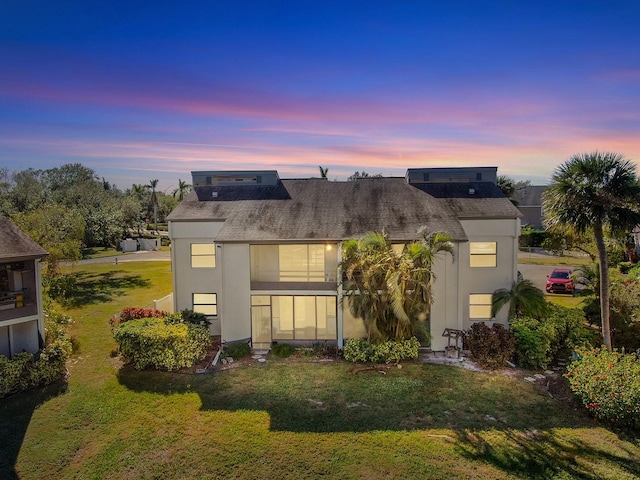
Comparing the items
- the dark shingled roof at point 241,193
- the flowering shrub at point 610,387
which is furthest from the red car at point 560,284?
the dark shingled roof at point 241,193

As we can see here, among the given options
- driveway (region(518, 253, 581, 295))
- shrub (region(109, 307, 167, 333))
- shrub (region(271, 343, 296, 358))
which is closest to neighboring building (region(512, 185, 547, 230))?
driveway (region(518, 253, 581, 295))

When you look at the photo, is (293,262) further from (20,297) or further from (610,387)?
(610,387)

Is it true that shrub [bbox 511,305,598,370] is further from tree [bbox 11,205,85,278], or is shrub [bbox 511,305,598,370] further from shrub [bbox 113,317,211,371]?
tree [bbox 11,205,85,278]

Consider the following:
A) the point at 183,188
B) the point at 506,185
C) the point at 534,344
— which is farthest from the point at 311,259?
the point at 183,188

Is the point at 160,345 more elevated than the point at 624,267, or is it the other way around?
the point at 624,267

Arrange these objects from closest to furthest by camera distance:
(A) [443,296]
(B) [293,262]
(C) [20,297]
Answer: (C) [20,297] → (A) [443,296] → (B) [293,262]

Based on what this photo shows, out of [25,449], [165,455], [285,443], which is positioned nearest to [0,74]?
[25,449]

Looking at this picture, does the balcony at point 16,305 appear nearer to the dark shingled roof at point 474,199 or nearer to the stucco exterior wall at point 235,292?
the stucco exterior wall at point 235,292
